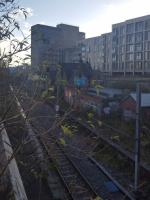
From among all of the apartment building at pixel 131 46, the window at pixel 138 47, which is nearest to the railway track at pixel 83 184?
the apartment building at pixel 131 46

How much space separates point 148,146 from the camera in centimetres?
1596

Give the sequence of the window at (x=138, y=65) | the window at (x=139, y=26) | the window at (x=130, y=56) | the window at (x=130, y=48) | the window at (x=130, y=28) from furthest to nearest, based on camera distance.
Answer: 1. the window at (x=130, y=56)
2. the window at (x=130, y=28)
3. the window at (x=130, y=48)
4. the window at (x=138, y=65)
5. the window at (x=139, y=26)

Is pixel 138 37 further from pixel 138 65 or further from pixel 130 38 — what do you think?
pixel 138 65

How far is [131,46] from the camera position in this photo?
65.2 metres

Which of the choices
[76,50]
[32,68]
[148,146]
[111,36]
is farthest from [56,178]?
[111,36]

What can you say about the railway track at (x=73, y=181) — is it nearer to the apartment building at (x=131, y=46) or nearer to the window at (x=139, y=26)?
the apartment building at (x=131, y=46)

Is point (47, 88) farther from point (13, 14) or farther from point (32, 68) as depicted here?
point (13, 14)

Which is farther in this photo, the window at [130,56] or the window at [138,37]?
the window at [130,56]

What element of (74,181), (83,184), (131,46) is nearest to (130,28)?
(131,46)

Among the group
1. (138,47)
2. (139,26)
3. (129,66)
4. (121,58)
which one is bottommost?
(129,66)

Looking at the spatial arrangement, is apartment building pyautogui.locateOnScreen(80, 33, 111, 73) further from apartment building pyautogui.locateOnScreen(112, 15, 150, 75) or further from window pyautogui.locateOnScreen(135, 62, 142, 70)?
window pyautogui.locateOnScreen(135, 62, 142, 70)

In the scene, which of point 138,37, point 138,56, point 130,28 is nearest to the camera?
point 138,37

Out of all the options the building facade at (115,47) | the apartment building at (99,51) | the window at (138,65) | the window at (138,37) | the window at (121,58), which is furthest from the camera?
the apartment building at (99,51)

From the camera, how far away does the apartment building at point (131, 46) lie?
199 ft
